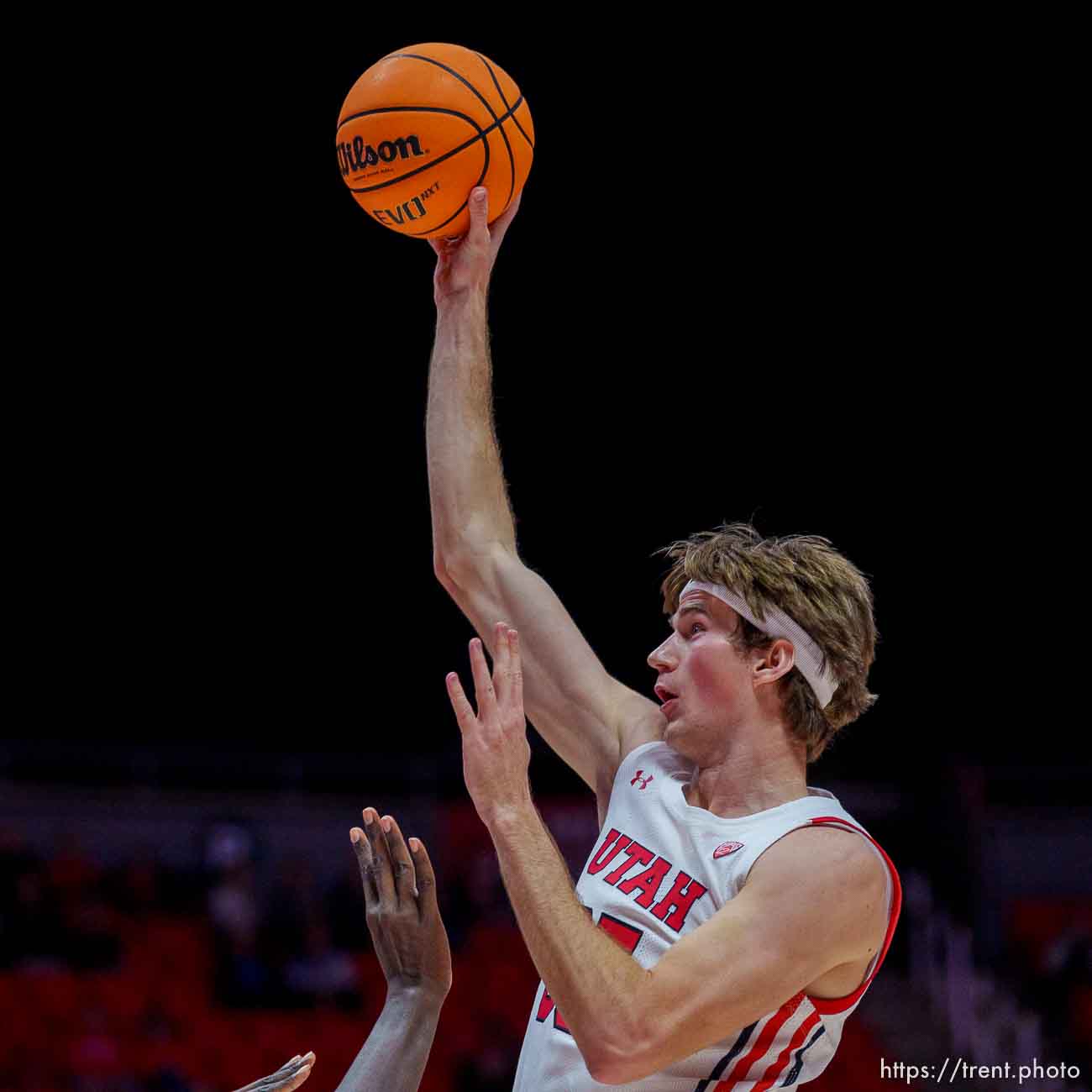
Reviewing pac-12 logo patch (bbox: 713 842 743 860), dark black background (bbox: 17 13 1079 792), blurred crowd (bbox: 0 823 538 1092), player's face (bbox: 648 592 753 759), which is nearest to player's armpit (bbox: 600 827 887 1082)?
pac-12 logo patch (bbox: 713 842 743 860)

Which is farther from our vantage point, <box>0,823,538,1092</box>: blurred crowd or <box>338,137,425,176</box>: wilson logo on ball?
<box>0,823,538,1092</box>: blurred crowd

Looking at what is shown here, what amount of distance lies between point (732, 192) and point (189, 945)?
773 centimetres

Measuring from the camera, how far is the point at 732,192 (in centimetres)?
1323

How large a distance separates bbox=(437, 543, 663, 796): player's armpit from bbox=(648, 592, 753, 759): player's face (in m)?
0.20

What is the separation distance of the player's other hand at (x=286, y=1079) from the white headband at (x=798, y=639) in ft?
4.62

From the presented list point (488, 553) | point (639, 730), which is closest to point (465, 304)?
point (488, 553)

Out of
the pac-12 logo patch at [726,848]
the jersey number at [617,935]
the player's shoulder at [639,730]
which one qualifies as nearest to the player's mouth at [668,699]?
the player's shoulder at [639,730]

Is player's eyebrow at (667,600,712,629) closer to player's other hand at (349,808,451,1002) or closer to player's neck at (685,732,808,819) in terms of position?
player's neck at (685,732,808,819)

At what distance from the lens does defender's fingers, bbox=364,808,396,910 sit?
3.22 metres

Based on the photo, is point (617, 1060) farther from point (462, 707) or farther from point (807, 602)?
point (807, 602)

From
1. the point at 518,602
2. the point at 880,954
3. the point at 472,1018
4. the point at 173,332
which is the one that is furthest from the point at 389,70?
the point at 173,332

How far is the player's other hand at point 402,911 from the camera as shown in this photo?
318 centimetres

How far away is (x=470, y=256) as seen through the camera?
4133 mm

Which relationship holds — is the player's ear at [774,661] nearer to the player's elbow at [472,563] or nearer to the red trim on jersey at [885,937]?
the red trim on jersey at [885,937]
